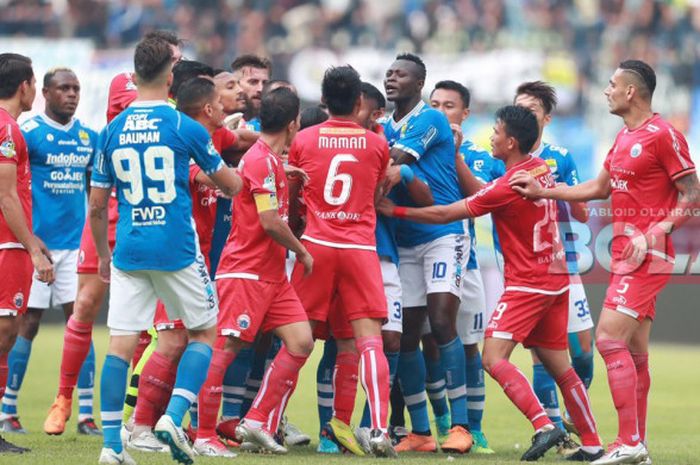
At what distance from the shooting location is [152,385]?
28.0 feet

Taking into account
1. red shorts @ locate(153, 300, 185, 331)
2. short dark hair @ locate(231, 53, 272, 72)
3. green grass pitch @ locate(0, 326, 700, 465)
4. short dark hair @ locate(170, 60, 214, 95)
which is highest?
short dark hair @ locate(231, 53, 272, 72)

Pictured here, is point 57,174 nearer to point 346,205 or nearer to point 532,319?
point 346,205

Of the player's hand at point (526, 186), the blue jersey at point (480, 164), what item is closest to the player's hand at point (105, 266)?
the player's hand at point (526, 186)

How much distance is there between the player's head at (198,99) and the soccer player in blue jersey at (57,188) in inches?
99.8

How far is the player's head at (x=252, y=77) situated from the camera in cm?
1064

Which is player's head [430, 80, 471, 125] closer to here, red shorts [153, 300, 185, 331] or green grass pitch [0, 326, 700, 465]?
green grass pitch [0, 326, 700, 465]

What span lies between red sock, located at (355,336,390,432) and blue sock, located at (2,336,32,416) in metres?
3.54

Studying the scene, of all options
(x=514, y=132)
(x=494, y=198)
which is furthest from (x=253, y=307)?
(x=514, y=132)

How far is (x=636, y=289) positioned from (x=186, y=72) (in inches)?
139

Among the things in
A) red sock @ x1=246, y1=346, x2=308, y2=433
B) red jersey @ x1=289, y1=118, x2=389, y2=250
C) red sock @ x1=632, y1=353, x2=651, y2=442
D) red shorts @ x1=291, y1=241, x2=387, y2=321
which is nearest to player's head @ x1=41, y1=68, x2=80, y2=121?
red jersey @ x1=289, y1=118, x2=389, y2=250

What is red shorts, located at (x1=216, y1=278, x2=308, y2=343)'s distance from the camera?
8555 mm

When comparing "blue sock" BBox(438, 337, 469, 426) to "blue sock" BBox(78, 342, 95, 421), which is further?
"blue sock" BBox(78, 342, 95, 421)

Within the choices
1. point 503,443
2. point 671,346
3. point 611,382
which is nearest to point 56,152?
point 503,443

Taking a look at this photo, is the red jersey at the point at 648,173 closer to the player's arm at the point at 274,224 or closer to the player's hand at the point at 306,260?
the player's hand at the point at 306,260
